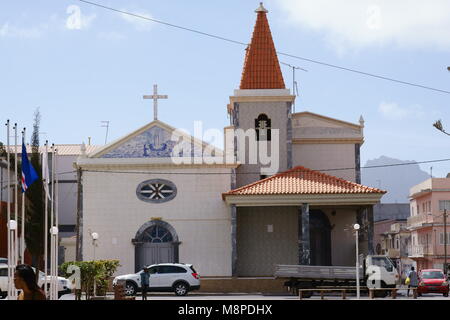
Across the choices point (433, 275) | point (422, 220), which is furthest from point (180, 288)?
point (422, 220)

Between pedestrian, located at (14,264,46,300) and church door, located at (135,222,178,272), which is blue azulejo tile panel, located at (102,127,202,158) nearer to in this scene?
church door, located at (135,222,178,272)

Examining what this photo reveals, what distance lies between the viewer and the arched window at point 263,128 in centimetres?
4100

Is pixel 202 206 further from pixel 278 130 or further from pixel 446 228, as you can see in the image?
pixel 446 228

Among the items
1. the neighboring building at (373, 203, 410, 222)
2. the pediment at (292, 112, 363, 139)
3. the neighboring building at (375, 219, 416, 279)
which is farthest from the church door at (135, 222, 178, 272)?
the neighboring building at (373, 203, 410, 222)

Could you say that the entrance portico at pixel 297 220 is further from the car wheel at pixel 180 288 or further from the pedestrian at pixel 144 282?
the pedestrian at pixel 144 282

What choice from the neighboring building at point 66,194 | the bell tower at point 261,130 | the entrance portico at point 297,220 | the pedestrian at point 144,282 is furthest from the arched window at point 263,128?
the neighboring building at point 66,194

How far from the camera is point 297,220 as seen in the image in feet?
132

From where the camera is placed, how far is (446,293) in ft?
127

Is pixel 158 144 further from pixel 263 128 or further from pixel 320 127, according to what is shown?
pixel 320 127

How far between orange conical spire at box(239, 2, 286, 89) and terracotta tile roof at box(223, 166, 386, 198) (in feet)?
14.9

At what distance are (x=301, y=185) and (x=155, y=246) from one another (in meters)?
7.46

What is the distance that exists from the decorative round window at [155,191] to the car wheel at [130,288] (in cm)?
576
